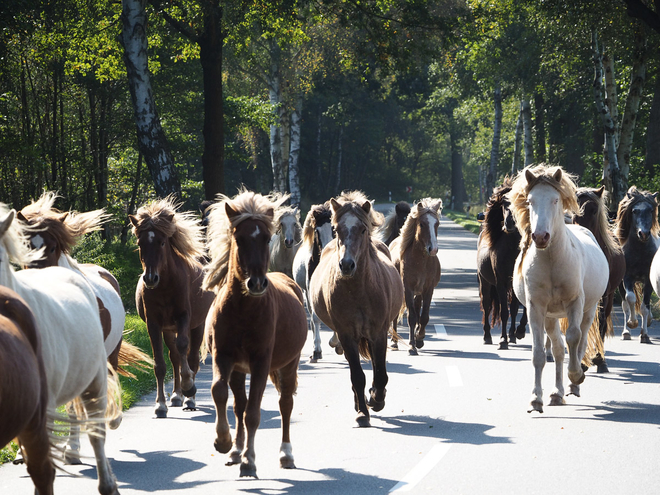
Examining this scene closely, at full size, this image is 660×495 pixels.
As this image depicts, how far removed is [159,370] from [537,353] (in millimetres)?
3857

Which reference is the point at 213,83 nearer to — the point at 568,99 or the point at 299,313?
the point at 299,313

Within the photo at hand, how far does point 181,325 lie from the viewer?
29.7ft

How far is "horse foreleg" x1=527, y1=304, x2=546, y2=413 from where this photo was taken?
8.37m

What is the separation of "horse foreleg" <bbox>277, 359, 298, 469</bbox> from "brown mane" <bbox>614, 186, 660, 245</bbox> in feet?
29.0

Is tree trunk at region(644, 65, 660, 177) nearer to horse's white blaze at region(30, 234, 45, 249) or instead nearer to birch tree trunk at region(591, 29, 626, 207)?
birch tree trunk at region(591, 29, 626, 207)

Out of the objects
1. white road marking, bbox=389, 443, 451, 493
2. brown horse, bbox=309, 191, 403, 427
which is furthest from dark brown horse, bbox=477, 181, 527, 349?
white road marking, bbox=389, 443, 451, 493

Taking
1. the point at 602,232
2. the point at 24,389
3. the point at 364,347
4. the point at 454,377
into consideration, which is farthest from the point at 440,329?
the point at 24,389

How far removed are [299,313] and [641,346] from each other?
7684 millimetres

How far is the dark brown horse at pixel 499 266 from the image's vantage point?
13.2m

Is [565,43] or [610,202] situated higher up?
[565,43]

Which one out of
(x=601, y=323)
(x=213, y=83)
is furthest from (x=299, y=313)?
(x=213, y=83)

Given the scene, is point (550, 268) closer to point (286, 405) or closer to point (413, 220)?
point (286, 405)

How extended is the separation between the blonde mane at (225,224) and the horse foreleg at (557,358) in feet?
12.5

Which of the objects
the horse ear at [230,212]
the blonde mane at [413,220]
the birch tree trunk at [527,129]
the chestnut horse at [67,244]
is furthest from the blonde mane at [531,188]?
the birch tree trunk at [527,129]
